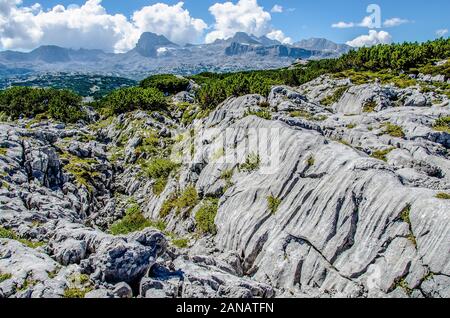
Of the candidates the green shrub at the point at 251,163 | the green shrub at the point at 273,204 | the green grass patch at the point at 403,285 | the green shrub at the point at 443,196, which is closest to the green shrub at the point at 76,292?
the green shrub at the point at 273,204

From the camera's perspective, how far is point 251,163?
51.1 metres

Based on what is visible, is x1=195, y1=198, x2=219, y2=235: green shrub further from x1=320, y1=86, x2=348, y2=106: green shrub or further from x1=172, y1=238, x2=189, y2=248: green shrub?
x1=320, y1=86, x2=348, y2=106: green shrub

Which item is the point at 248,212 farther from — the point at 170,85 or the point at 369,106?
the point at 170,85

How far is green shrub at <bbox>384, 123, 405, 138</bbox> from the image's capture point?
56744mm

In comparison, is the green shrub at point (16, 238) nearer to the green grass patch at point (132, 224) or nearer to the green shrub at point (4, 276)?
the green shrub at point (4, 276)

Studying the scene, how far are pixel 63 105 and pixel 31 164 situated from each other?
65534 mm

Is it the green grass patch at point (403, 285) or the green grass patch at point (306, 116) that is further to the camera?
the green grass patch at point (306, 116)

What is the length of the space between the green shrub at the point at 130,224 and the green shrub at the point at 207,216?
10343mm

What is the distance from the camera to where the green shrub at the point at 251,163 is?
50188 mm

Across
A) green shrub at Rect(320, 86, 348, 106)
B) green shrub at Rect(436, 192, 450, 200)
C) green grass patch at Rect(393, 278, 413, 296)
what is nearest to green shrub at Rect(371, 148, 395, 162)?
green shrub at Rect(436, 192, 450, 200)

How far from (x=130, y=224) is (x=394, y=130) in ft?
147

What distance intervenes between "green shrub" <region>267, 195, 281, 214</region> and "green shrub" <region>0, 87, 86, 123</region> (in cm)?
9189

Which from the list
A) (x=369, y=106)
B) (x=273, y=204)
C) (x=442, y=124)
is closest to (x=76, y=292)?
(x=273, y=204)

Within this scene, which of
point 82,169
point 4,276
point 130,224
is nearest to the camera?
point 4,276
